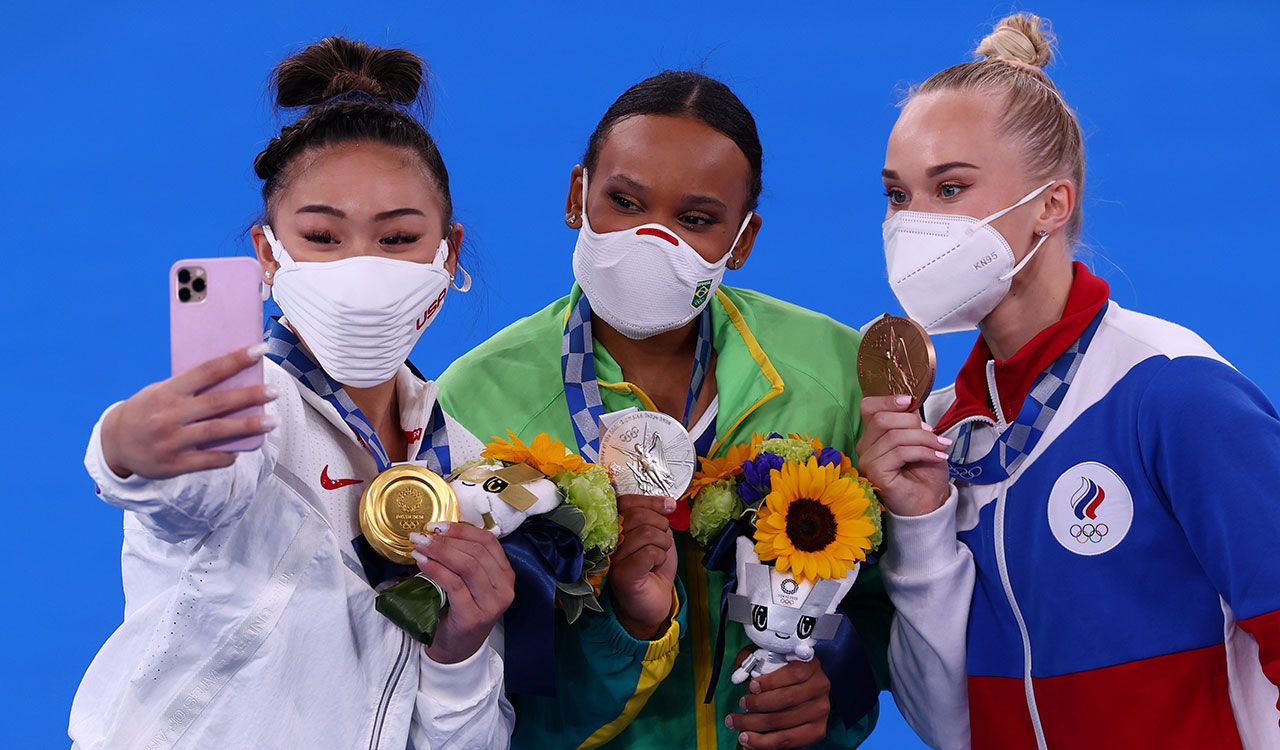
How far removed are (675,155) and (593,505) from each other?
0.86 meters

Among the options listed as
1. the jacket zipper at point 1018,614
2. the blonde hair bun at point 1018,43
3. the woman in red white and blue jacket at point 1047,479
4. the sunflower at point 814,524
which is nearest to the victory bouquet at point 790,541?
the sunflower at point 814,524

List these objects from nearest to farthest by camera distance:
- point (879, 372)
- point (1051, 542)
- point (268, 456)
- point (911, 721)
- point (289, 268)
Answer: point (268, 456) < point (289, 268) < point (1051, 542) < point (879, 372) < point (911, 721)

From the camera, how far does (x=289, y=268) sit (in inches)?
93.0

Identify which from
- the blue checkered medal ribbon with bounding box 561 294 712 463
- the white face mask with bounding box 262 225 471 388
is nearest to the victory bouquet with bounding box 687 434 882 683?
the blue checkered medal ribbon with bounding box 561 294 712 463

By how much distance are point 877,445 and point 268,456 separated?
1.20m

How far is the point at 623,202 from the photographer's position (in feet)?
9.61

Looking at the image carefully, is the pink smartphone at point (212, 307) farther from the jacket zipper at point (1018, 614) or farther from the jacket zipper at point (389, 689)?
the jacket zipper at point (1018, 614)

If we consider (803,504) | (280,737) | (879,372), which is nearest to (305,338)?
(280,737)

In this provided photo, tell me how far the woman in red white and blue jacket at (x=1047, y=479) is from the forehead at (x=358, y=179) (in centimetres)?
98

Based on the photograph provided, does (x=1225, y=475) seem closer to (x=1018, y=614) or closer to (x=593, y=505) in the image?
(x=1018, y=614)

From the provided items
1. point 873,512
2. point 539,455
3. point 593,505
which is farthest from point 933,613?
point 539,455

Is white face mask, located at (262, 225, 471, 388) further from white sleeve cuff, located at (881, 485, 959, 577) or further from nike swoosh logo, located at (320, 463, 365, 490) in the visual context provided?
white sleeve cuff, located at (881, 485, 959, 577)

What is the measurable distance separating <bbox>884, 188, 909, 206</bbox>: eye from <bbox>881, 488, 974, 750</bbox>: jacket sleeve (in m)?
0.60

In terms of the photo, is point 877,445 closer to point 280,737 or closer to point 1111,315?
point 1111,315
